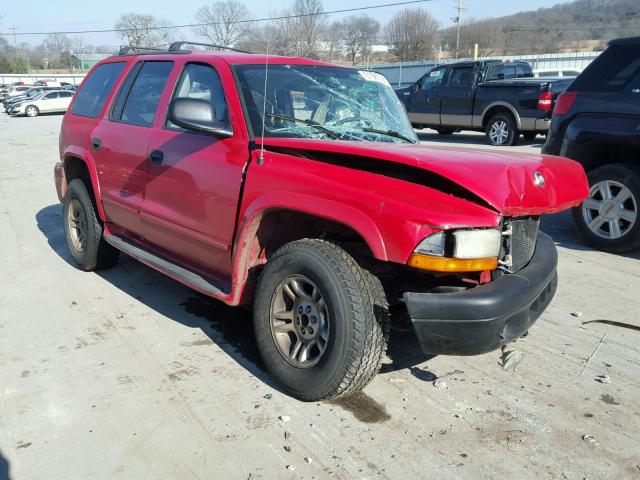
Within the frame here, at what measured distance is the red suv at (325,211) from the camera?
2725 mm

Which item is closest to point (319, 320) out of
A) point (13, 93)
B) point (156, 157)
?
point (156, 157)

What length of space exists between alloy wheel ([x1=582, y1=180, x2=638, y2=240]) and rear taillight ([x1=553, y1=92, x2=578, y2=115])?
86cm

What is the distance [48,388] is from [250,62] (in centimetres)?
238

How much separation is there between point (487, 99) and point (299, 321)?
12611 millimetres

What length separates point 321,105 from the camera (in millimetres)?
3914

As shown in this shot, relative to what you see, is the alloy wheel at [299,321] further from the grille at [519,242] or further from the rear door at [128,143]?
the rear door at [128,143]

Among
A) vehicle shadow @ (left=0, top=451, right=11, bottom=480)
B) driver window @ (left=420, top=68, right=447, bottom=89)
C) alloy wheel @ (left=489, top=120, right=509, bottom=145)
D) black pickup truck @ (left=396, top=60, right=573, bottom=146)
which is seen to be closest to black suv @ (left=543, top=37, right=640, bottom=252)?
vehicle shadow @ (left=0, top=451, right=11, bottom=480)

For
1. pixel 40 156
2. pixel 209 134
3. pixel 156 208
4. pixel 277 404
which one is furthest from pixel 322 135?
pixel 40 156

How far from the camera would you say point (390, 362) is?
366cm

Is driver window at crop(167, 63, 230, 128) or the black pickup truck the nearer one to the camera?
driver window at crop(167, 63, 230, 128)

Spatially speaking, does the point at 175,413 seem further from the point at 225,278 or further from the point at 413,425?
the point at 413,425

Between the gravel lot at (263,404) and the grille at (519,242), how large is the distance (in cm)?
76

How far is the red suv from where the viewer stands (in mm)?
2725

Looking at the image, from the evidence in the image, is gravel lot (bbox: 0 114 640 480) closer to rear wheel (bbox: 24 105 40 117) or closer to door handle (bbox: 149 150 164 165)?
door handle (bbox: 149 150 164 165)
